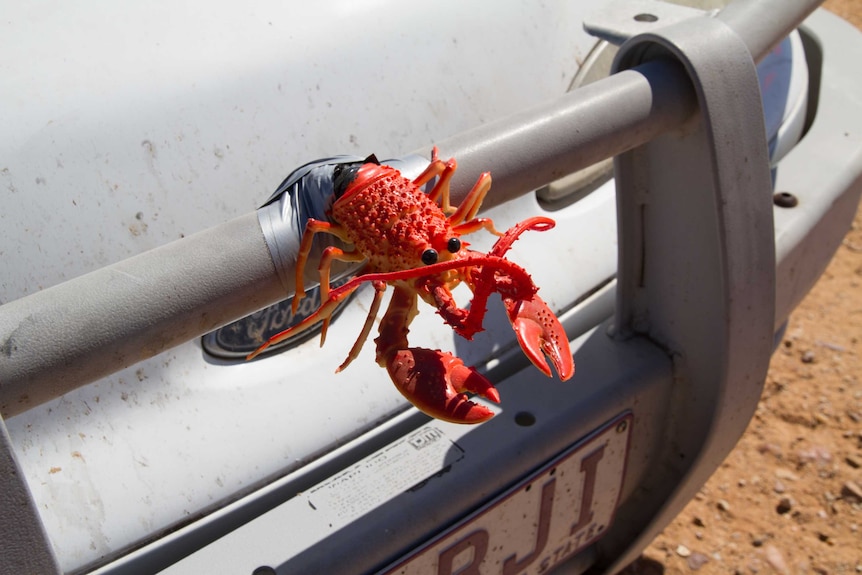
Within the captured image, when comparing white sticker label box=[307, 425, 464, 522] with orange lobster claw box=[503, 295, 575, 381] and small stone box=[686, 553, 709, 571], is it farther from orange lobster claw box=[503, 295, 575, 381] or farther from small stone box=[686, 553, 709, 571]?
small stone box=[686, 553, 709, 571]

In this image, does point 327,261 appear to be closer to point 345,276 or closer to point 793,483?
point 345,276

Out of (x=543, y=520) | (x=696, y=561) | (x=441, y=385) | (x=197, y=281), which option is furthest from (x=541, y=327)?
(x=696, y=561)

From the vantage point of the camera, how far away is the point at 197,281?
119 centimetres

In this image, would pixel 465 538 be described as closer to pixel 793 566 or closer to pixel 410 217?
pixel 410 217

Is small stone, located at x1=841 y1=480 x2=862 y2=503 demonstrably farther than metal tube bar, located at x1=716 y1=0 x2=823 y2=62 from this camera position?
Yes

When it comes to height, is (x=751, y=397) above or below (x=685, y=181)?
below

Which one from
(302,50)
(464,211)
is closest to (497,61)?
(302,50)

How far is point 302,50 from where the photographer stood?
1.69 metres

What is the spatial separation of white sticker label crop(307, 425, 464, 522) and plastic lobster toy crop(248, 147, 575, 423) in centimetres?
40

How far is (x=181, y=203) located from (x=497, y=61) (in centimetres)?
76

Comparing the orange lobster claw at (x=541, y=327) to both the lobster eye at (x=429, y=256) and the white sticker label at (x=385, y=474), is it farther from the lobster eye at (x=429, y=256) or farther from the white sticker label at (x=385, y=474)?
the white sticker label at (x=385, y=474)

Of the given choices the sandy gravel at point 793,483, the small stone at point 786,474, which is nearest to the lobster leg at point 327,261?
the sandy gravel at point 793,483

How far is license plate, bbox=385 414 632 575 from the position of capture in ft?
5.38

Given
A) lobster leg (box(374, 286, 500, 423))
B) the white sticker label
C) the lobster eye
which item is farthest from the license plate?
the lobster eye
